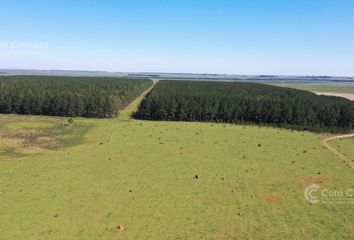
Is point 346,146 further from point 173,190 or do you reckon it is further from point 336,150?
point 173,190

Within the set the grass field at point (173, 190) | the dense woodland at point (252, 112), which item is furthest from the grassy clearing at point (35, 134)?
the dense woodland at point (252, 112)

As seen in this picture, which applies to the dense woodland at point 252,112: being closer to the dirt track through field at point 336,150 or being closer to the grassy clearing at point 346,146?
the dirt track through field at point 336,150

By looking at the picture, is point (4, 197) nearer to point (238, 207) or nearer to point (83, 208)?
point (83, 208)

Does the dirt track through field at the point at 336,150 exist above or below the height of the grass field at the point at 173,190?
below

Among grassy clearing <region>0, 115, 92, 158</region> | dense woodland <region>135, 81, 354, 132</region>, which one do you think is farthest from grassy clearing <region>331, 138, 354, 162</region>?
grassy clearing <region>0, 115, 92, 158</region>

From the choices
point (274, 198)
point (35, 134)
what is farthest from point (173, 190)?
point (35, 134)

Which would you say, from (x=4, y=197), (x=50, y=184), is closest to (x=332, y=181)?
(x=50, y=184)

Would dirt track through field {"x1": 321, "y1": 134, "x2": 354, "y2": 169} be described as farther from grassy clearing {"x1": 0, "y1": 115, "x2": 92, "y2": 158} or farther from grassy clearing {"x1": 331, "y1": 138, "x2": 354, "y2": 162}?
grassy clearing {"x1": 0, "y1": 115, "x2": 92, "y2": 158}

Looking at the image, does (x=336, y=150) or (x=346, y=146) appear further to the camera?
(x=346, y=146)
